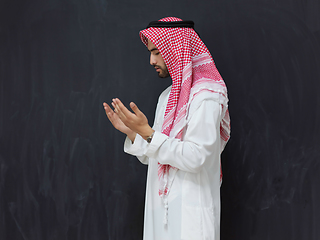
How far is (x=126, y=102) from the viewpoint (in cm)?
209

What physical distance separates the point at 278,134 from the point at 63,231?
1.61m

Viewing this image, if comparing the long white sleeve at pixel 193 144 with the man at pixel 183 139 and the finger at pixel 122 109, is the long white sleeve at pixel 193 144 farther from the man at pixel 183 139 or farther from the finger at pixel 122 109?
the finger at pixel 122 109

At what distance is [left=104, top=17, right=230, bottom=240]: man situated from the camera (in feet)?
4.27

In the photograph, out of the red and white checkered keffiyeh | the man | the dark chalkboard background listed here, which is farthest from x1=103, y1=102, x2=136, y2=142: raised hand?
the dark chalkboard background

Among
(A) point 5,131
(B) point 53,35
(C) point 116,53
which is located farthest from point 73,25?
(A) point 5,131

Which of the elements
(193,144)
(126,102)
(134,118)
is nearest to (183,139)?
(193,144)

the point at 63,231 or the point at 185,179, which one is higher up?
the point at 185,179

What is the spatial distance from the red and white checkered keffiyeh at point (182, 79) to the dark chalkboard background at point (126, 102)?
584mm

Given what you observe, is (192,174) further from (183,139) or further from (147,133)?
(147,133)

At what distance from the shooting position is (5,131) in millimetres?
2094

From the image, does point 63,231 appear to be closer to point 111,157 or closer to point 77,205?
point 77,205

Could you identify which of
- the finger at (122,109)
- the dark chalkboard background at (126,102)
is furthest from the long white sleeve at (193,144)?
the dark chalkboard background at (126,102)

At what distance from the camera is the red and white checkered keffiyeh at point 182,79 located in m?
1.39

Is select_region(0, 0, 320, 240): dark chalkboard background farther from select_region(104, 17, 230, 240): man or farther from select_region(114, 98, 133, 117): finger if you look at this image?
select_region(114, 98, 133, 117): finger
